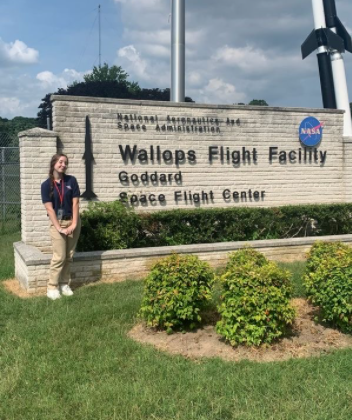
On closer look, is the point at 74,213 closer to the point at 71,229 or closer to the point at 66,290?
the point at 71,229

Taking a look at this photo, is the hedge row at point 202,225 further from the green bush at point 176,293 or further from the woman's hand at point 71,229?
the green bush at point 176,293

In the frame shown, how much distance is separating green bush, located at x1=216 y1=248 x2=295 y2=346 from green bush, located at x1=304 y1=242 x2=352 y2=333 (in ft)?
1.32

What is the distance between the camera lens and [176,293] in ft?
14.4

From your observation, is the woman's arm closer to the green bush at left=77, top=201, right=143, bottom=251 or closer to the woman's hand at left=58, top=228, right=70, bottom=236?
the woman's hand at left=58, top=228, right=70, bottom=236

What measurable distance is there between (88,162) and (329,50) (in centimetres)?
1278

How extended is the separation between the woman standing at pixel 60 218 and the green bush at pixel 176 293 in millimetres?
1881

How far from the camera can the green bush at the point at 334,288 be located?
4363mm

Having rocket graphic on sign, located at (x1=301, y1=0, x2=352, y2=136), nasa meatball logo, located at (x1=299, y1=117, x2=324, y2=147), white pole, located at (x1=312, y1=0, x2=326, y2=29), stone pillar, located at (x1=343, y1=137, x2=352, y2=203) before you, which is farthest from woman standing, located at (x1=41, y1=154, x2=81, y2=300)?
white pole, located at (x1=312, y1=0, x2=326, y2=29)

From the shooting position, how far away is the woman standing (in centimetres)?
606

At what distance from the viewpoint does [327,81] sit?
17312mm

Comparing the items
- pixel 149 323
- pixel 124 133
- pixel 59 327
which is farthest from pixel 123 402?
pixel 124 133

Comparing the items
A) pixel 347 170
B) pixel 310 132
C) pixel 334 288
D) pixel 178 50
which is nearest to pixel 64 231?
pixel 334 288

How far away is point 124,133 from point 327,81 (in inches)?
457

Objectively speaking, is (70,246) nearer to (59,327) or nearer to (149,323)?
(59,327)
